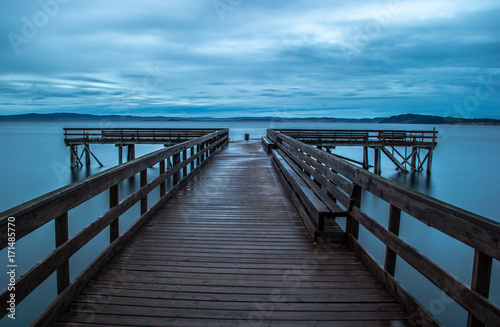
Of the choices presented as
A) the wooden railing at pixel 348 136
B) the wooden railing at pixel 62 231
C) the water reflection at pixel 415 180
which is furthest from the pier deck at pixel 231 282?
the water reflection at pixel 415 180

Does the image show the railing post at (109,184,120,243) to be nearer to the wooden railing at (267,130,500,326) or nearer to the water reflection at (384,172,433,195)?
the wooden railing at (267,130,500,326)

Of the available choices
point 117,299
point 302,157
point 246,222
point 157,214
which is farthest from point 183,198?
point 117,299

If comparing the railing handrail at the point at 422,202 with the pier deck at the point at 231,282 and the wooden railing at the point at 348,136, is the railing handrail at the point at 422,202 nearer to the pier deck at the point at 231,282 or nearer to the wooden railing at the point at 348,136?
Answer: the pier deck at the point at 231,282

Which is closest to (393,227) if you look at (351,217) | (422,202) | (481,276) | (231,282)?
(422,202)

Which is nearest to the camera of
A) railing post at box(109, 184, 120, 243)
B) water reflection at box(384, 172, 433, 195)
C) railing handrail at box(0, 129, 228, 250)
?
railing handrail at box(0, 129, 228, 250)

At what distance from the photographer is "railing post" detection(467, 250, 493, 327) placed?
184 centimetres

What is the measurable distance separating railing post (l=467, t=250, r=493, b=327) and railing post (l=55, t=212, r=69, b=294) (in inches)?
109

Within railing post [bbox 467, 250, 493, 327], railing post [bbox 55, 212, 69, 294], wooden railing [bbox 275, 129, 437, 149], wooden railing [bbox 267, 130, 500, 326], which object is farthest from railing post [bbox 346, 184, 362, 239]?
wooden railing [bbox 275, 129, 437, 149]

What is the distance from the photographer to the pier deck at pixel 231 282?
252cm

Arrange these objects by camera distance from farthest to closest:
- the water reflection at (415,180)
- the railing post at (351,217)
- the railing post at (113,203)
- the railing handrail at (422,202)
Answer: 1. the water reflection at (415,180)
2. the railing post at (351,217)
3. the railing post at (113,203)
4. the railing handrail at (422,202)

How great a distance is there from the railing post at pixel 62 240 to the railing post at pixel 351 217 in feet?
9.30

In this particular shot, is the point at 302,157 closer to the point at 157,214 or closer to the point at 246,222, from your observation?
the point at 246,222

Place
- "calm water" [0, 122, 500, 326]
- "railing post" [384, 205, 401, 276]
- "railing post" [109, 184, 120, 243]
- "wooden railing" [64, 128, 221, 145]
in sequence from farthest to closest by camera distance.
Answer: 1. "wooden railing" [64, 128, 221, 145]
2. "calm water" [0, 122, 500, 326]
3. "railing post" [109, 184, 120, 243]
4. "railing post" [384, 205, 401, 276]

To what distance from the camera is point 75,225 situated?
12430 millimetres
